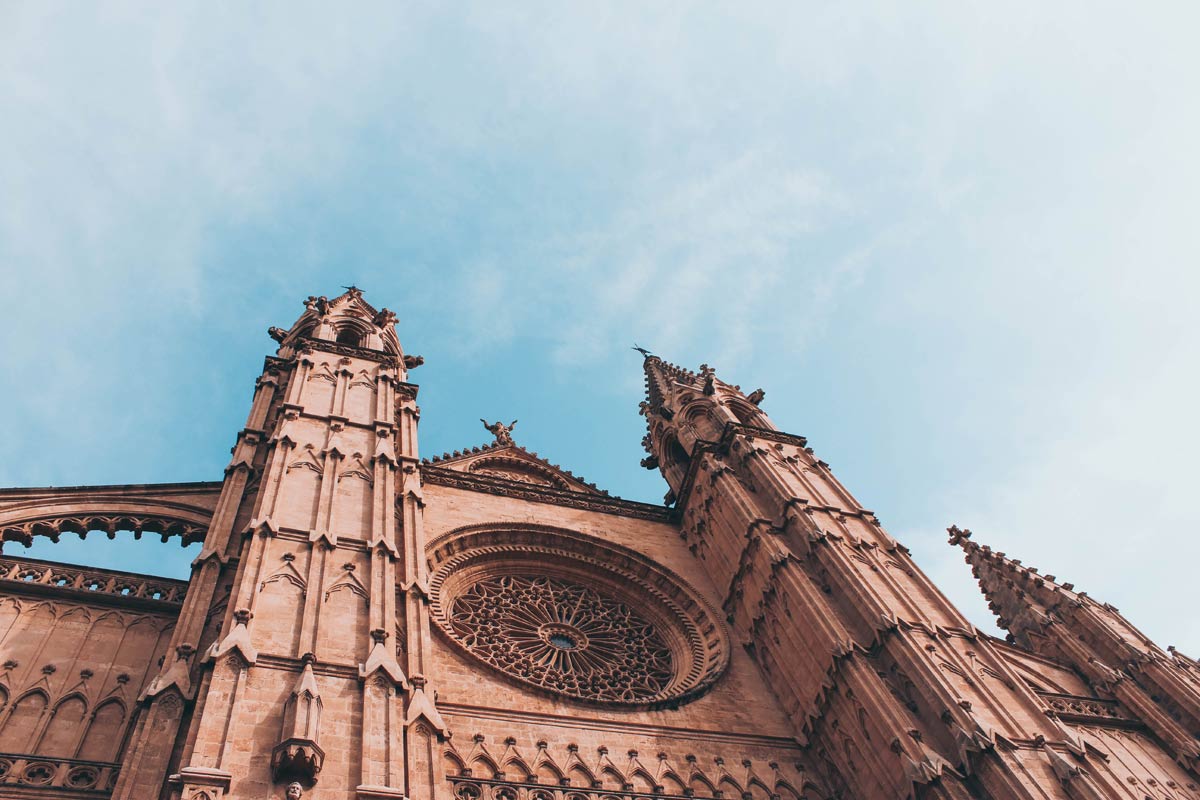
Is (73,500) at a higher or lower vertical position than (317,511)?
higher

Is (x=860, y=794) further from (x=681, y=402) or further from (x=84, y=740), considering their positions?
(x=681, y=402)

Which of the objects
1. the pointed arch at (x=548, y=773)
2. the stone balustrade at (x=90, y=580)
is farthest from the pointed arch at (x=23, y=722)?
the pointed arch at (x=548, y=773)

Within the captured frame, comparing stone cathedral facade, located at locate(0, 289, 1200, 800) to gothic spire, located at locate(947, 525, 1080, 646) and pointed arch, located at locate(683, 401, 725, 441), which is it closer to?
gothic spire, located at locate(947, 525, 1080, 646)

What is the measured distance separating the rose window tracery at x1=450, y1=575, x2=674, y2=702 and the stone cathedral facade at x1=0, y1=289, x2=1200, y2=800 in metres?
0.06

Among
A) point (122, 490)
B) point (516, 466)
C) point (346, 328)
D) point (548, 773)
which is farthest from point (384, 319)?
point (548, 773)

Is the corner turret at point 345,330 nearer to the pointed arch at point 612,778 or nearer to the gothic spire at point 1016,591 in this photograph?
the pointed arch at point 612,778

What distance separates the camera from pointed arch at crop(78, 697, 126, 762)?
445 inches


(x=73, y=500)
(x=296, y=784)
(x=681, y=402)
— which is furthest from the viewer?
(x=681, y=402)

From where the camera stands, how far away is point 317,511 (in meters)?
14.4

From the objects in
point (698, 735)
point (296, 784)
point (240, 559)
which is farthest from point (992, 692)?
point (240, 559)

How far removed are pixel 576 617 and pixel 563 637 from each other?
2.88ft

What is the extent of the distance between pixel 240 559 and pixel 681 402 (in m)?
16.0

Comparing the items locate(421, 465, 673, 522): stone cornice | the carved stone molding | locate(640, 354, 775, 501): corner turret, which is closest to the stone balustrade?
locate(421, 465, 673, 522): stone cornice

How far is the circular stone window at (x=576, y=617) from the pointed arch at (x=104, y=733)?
507cm
